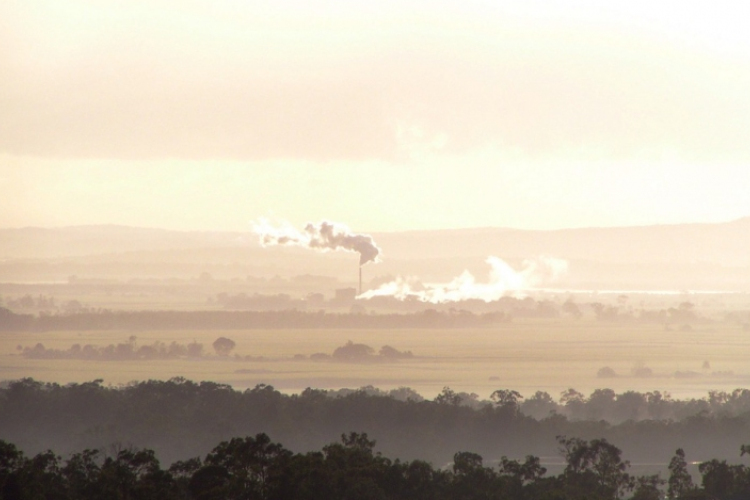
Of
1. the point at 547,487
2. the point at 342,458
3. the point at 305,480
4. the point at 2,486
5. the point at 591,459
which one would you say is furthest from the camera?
the point at 591,459

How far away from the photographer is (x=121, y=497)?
9219cm

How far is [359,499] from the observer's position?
9975cm

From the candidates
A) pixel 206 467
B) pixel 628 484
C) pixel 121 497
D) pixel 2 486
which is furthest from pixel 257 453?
pixel 628 484

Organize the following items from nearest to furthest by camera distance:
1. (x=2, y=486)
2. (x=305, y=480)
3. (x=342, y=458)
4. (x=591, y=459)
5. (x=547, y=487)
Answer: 1. (x=2, y=486)
2. (x=305, y=480)
3. (x=342, y=458)
4. (x=547, y=487)
5. (x=591, y=459)

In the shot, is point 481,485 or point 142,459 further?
point 481,485

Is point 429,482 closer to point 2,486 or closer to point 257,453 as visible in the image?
point 257,453

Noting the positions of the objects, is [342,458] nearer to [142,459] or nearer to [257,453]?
[257,453]

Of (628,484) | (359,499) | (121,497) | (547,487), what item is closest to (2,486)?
(121,497)

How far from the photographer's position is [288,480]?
98.4m

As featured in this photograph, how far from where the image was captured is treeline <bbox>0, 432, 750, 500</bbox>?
311 ft

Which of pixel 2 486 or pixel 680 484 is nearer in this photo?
pixel 2 486

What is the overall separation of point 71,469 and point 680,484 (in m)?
50.9

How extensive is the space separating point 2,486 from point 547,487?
46.4 meters

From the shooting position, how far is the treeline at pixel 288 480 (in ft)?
311
